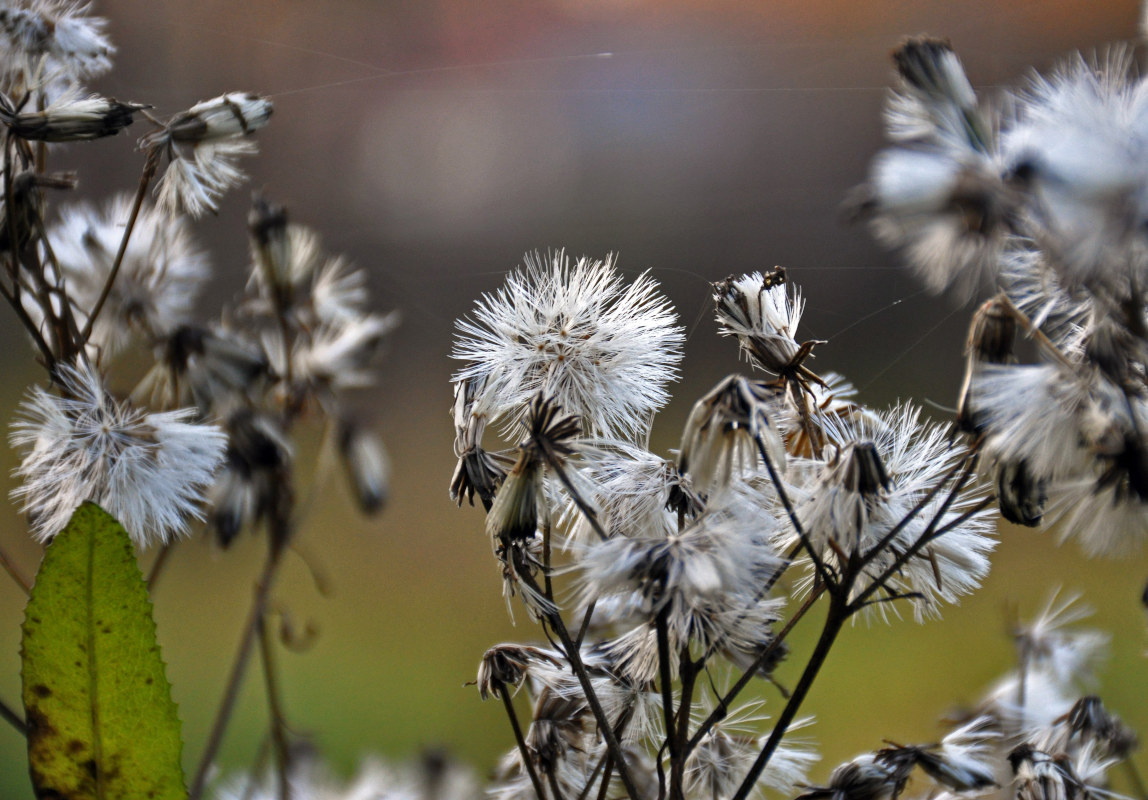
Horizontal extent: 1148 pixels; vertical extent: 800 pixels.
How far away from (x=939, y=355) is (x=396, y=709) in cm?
78

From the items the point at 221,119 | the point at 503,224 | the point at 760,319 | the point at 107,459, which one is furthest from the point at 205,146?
the point at 503,224

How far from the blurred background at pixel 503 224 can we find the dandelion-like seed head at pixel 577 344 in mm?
22

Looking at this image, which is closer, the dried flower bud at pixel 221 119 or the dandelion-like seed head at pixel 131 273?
the dried flower bud at pixel 221 119

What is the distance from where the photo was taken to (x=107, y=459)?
429 millimetres

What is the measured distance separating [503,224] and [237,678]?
63 centimetres

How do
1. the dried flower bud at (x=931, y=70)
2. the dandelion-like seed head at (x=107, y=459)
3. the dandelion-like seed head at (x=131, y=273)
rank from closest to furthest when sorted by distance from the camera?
the dried flower bud at (x=931, y=70)
the dandelion-like seed head at (x=107, y=459)
the dandelion-like seed head at (x=131, y=273)

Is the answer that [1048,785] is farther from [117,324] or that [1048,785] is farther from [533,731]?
[117,324]

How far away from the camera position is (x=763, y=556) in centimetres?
32

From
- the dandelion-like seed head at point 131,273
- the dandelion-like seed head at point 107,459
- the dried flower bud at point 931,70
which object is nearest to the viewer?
the dried flower bud at point 931,70

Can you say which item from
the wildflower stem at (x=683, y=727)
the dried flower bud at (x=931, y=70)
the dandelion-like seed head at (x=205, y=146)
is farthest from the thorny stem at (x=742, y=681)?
the dandelion-like seed head at (x=205, y=146)

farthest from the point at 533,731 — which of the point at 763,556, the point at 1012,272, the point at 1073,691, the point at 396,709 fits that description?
the point at 396,709

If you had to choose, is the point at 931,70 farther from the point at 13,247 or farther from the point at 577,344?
the point at 13,247

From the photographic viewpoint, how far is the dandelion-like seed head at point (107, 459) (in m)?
0.41

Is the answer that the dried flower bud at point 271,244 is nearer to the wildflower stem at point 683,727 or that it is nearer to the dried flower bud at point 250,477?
the dried flower bud at point 250,477
